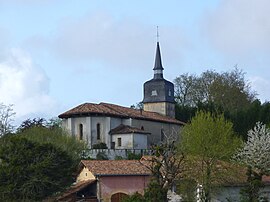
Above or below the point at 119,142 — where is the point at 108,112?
above

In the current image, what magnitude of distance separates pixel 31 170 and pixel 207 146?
10.6m

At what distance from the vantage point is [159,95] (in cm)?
7831

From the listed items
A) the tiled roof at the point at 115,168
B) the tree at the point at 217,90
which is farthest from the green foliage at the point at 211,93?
the tiled roof at the point at 115,168

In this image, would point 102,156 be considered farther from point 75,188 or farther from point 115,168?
point 75,188

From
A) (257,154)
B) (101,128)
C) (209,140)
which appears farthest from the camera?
(101,128)

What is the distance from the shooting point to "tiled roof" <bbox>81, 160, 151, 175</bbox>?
45281 millimetres

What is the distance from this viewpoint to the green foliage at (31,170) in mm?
38438

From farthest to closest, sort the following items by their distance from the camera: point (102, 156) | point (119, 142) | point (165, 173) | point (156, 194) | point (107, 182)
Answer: point (119, 142) → point (102, 156) → point (107, 182) → point (165, 173) → point (156, 194)

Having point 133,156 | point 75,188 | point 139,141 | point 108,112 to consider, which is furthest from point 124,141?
point 75,188

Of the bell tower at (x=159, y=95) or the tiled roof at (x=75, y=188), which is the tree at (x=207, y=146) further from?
the bell tower at (x=159, y=95)

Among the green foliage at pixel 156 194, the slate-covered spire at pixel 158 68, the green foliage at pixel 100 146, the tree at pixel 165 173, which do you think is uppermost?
the slate-covered spire at pixel 158 68

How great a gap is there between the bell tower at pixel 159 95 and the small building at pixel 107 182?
31.6 m

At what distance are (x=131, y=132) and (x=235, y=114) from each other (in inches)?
434

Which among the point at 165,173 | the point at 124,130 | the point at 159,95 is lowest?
the point at 165,173
